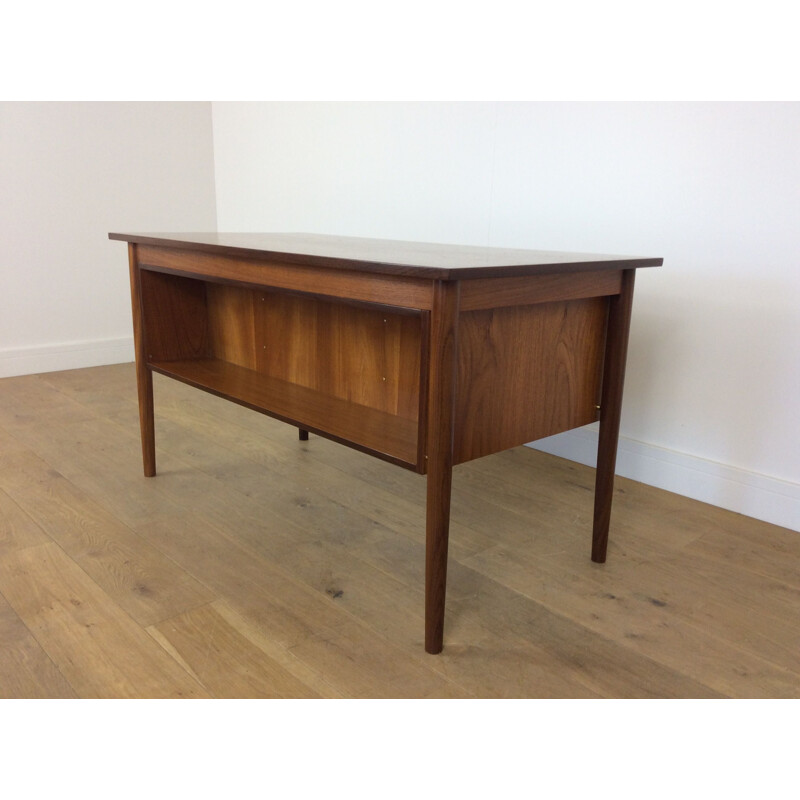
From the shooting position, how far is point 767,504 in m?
2.11

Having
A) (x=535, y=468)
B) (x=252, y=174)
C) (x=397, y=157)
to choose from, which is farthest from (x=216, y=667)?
(x=252, y=174)

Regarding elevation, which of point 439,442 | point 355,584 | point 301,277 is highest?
point 301,277

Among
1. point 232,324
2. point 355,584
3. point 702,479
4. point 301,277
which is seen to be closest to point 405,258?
point 301,277

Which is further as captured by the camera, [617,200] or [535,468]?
[535,468]

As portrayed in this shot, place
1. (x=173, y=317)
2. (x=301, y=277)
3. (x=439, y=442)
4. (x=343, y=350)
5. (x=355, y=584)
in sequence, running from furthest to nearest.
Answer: (x=173, y=317) → (x=343, y=350) → (x=355, y=584) → (x=301, y=277) → (x=439, y=442)

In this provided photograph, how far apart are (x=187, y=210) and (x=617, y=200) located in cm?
281

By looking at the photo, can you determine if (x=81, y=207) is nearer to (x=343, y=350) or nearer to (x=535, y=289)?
(x=343, y=350)

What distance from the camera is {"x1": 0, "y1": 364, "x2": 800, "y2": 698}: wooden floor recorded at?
139 centimetres

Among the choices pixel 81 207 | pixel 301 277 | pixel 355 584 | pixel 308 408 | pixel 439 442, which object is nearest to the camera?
pixel 439 442

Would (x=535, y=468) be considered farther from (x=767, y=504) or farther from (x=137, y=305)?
(x=137, y=305)

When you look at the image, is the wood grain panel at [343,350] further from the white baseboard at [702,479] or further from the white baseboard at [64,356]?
the white baseboard at [64,356]

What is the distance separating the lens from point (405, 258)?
1.46m

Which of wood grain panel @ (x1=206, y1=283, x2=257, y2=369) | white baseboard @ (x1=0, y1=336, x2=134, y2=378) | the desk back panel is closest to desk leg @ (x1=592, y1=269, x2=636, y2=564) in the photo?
the desk back panel

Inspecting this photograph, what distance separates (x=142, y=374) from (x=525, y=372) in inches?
51.9
